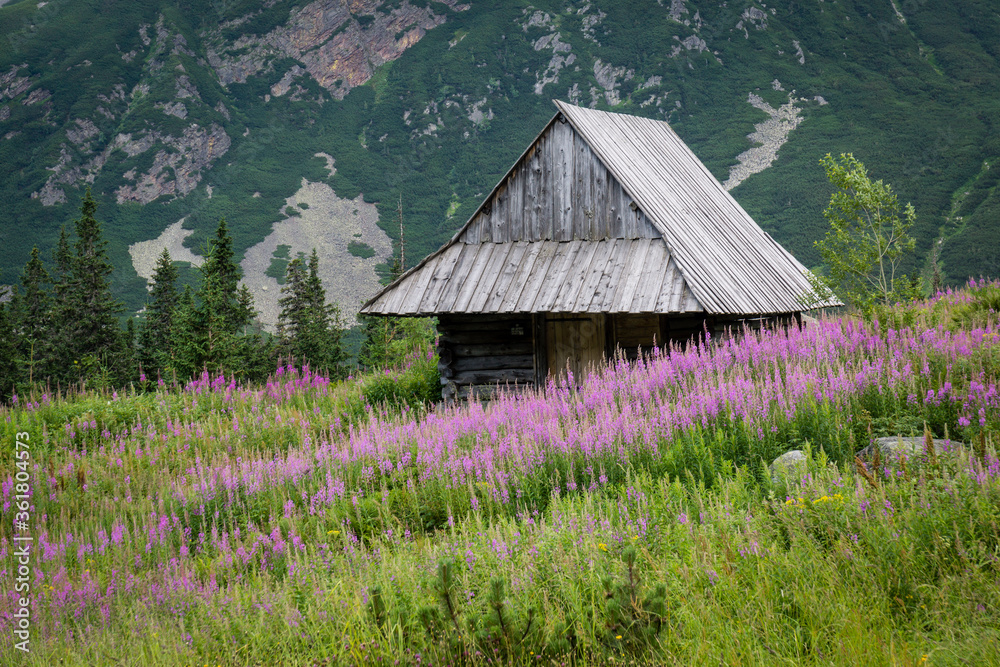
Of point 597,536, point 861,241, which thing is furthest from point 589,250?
point 597,536

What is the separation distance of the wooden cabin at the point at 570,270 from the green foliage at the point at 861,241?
5.63 ft

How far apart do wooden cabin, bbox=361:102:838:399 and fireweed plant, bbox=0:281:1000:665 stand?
14.3 ft

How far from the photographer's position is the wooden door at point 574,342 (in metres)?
14.0

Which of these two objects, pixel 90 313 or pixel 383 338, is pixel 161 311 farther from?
pixel 383 338

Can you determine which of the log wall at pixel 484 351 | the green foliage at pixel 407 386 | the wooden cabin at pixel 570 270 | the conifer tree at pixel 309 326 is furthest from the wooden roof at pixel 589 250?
the conifer tree at pixel 309 326

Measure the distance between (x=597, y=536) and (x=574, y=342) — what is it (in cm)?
1013

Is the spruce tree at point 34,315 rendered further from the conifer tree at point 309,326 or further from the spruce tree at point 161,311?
the conifer tree at point 309,326

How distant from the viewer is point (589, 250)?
1362 centimetres

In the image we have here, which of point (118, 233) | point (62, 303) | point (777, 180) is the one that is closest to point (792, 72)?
point (777, 180)

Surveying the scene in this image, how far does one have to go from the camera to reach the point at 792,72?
590 ft

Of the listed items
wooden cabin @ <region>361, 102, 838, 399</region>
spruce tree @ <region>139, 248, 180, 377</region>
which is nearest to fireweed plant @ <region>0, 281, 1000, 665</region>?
wooden cabin @ <region>361, 102, 838, 399</region>

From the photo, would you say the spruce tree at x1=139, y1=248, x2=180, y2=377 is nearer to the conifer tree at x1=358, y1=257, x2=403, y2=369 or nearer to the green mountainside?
the conifer tree at x1=358, y1=257, x2=403, y2=369

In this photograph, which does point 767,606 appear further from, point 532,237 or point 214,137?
point 214,137

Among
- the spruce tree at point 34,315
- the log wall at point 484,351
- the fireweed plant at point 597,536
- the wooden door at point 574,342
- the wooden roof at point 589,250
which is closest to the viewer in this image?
the fireweed plant at point 597,536
